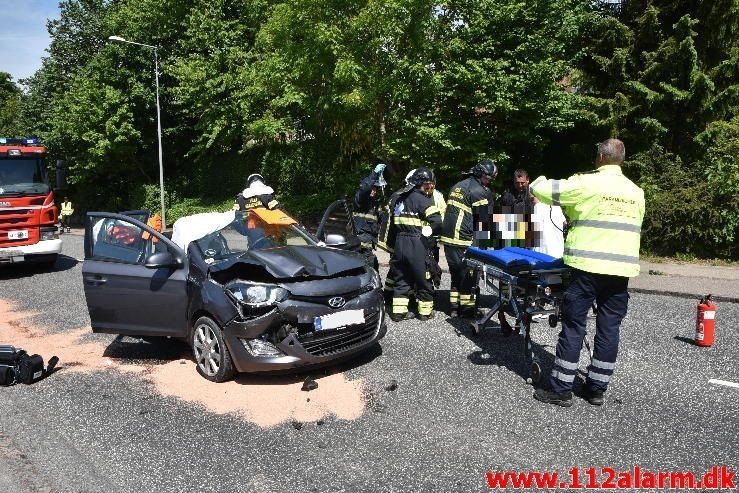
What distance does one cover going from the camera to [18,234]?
11172mm

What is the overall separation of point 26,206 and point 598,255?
11.0 m

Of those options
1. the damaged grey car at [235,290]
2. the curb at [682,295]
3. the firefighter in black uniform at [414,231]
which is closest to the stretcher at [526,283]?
the firefighter in black uniform at [414,231]

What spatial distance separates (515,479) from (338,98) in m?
13.3

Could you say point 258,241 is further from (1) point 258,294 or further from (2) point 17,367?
(2) point 17,367

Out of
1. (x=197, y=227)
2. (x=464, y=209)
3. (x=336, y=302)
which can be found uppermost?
(x=464, y=209)

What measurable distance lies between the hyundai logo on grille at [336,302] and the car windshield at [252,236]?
105cm

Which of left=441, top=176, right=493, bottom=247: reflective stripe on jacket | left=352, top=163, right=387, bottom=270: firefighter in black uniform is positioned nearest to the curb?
left=441, top=176, right=493, bottom=247: reflective stripe on jacket

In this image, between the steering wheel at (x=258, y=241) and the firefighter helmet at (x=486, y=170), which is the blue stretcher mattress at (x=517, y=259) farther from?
the steering wheel at (x=258, y=241)

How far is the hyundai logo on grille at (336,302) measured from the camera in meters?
5.14

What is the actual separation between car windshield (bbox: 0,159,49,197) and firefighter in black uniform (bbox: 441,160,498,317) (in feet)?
29.6

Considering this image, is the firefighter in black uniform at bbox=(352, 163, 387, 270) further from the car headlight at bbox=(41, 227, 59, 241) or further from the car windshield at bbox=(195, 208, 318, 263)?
the car headlight at bbox=(41, 227, 59, 241)

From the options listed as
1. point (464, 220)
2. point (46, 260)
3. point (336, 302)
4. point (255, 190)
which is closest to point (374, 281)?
point (336, 302)

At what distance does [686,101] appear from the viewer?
13.7 meters

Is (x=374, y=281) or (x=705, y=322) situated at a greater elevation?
(x=374, y=281)
